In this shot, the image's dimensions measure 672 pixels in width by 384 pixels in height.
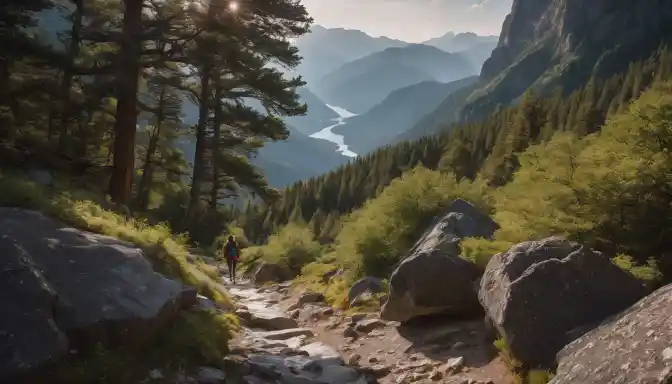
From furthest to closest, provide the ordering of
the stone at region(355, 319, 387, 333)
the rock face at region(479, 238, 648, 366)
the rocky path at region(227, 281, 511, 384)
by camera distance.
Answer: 1. the stone at region(355, 319, 387, 333)
2. the rocky path at region(227, 281, 511, 384)
3. the rock face at region(479, 238, 648, 366)

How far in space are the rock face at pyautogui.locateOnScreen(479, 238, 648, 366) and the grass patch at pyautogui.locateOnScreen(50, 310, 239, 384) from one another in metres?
4.40

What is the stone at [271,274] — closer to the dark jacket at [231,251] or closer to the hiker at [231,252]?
the hiker at [231,252]

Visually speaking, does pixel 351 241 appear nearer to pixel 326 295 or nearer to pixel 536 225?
pixel 326 295

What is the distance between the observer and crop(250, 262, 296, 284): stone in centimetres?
2286

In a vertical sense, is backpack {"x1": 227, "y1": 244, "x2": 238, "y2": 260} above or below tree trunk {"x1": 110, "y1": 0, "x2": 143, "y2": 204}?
below

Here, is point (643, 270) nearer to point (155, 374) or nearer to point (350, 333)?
point (350, 333)

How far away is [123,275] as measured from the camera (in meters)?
7.59

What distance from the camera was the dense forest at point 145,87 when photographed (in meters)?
12.1

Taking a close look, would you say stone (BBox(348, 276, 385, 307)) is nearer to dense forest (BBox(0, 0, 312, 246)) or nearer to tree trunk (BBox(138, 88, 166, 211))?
dense forest (BBox(0, 0, 312, 246))

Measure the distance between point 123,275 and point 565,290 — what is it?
6414 mm

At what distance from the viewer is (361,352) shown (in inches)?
406

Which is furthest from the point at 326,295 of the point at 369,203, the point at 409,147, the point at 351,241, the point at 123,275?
the point at 409,147

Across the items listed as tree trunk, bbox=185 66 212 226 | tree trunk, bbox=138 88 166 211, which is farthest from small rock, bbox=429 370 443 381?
tree trunk, bbox=138 88 166 211

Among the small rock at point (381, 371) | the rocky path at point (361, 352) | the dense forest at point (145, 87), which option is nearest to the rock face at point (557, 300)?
the rocky path at point (361, 352)
